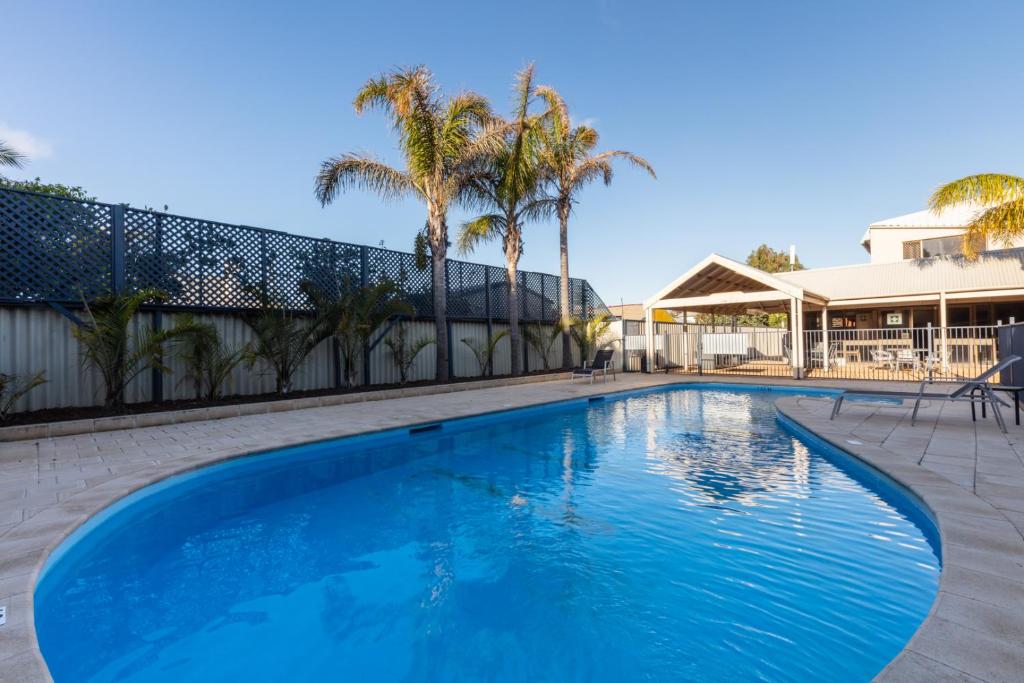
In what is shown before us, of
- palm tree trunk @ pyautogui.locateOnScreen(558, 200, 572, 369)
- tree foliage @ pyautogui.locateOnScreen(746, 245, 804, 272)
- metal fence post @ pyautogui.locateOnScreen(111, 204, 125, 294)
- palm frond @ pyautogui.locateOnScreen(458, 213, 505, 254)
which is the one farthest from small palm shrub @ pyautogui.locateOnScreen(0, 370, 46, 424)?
tree foliage @ pyautogui.locateOnScreen(746, 245, 804, 272)

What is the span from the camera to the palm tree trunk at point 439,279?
1120 centimetres

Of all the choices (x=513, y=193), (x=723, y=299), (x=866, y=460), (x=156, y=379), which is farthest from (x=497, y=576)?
(x=723, y=299)

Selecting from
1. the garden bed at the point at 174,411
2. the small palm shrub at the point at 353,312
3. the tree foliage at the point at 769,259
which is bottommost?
the garden bed at the point at 174,411

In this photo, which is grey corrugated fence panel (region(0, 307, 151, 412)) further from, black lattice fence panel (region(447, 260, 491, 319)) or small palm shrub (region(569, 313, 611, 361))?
small palm shrub (region(569, 313, 611, 361))

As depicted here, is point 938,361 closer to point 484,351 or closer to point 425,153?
point 484,351

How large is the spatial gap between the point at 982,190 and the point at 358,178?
667 inches

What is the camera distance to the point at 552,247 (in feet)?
51.3

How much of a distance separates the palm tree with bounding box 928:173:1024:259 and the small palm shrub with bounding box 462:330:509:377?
528 inches

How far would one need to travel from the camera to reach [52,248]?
23.1 ft

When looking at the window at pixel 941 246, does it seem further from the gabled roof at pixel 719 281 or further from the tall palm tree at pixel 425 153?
the tall palm tree at pixel 425 153

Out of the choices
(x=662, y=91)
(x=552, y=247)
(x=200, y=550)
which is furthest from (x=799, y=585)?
(x=662, y=91)

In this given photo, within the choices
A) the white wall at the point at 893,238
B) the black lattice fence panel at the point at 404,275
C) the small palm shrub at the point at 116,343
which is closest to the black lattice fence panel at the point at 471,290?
the black lattice fence panel at the point at 404,275

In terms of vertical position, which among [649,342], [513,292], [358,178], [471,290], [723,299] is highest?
[358,178]

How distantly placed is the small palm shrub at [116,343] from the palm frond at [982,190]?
19178mm
